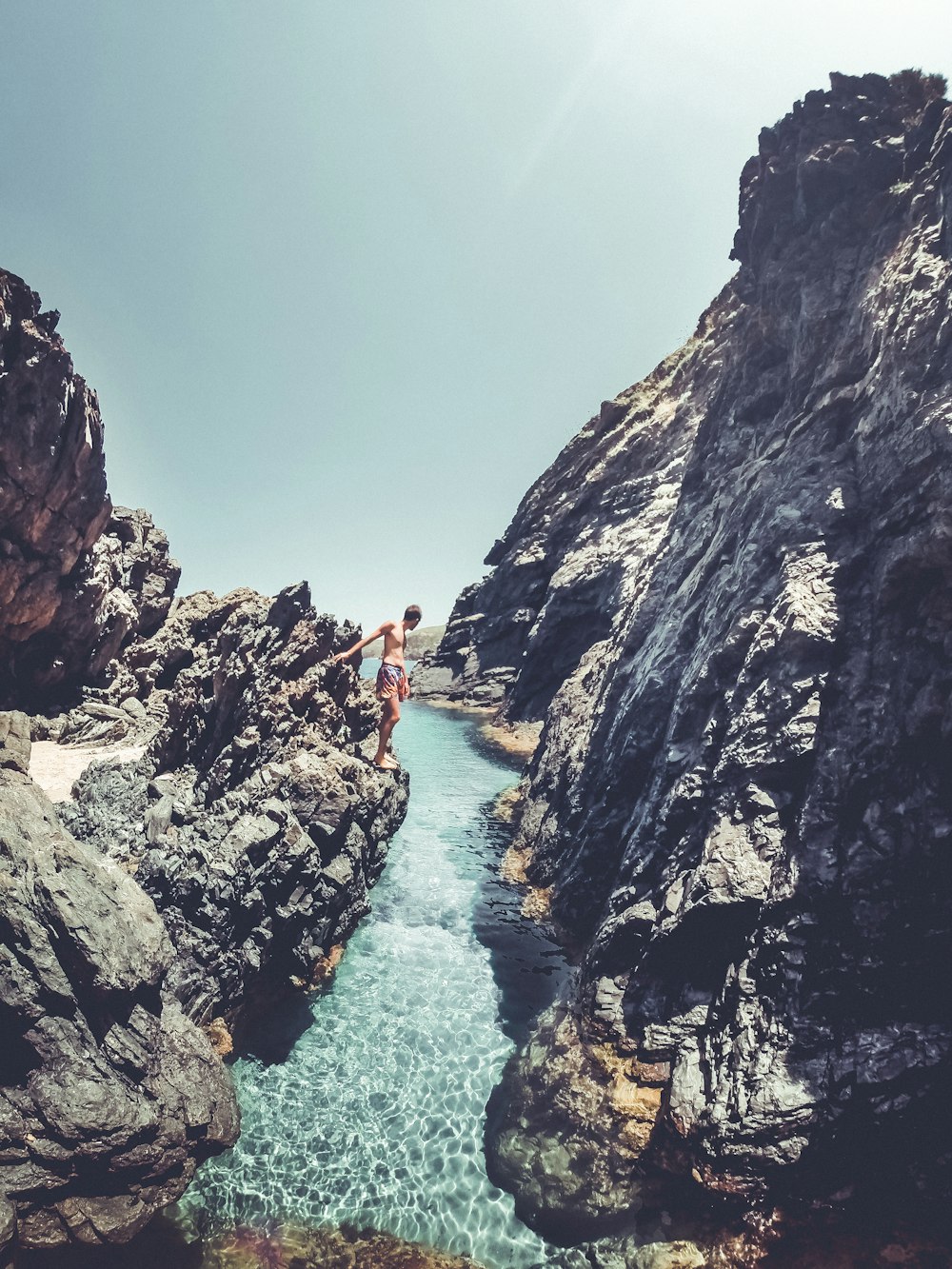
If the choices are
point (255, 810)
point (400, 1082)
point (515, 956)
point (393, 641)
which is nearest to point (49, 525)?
point (255, 810)

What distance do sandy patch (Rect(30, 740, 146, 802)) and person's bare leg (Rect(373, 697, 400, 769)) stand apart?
1052 cm

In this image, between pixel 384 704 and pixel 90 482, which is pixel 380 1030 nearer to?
pixel 384 704

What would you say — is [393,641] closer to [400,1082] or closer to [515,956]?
[400,1082]

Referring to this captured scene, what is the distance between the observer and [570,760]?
22.9m

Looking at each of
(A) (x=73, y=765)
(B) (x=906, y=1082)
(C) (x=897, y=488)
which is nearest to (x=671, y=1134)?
(B) (x=906, y=1082)

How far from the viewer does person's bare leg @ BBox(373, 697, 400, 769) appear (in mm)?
13867

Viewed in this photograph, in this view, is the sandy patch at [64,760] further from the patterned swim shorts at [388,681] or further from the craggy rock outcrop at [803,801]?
the craggy rock outcrop at [803,801]

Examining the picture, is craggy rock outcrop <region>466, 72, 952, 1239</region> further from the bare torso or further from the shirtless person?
the bare torso

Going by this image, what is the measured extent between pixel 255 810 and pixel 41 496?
2041 centimetres

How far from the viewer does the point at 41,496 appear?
24.2m

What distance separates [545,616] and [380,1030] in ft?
136

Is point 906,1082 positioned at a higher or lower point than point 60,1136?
higher

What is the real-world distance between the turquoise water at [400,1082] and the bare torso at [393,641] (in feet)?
29.0

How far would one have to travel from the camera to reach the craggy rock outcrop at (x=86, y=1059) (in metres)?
7.65
